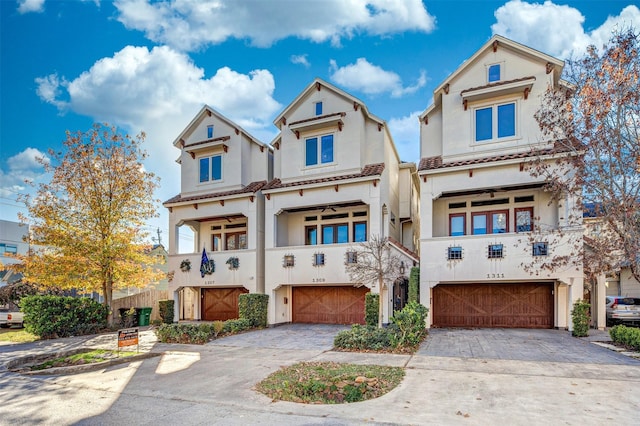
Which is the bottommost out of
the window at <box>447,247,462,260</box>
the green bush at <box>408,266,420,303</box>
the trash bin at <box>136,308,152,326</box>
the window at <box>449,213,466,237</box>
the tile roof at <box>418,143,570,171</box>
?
the trash bin at <box>136,308,152,326</box>

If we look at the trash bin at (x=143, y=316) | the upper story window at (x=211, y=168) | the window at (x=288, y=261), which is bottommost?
the trash bin at (x=143, y=316)

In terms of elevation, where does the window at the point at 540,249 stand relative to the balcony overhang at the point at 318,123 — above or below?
below

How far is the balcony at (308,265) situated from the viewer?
59.7 ft

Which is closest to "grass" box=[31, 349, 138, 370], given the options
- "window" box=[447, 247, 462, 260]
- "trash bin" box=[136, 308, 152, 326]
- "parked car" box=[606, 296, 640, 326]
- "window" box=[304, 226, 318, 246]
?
"trash bin" box=[136, 308, 152, 326]

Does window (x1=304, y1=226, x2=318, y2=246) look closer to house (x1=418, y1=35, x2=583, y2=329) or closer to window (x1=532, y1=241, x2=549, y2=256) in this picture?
house (x1=418, y1=35, x2=583, y2=329)

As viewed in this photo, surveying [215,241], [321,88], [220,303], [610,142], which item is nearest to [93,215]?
[215,241]

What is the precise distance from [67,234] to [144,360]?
8.94 meters

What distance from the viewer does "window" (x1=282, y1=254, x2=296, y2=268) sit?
62.6 ft

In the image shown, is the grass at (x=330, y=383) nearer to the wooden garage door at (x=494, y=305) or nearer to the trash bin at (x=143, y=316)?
the wooden garage door at (x=494, y=305)

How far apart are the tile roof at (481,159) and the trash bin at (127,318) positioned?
52.6 feet

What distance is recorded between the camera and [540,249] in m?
15.2

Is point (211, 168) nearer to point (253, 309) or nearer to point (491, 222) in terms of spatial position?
point (253, 309)

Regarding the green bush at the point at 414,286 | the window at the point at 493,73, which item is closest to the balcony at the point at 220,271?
the green bush at the point at 414,286

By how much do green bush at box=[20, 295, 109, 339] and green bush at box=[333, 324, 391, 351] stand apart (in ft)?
39.0
